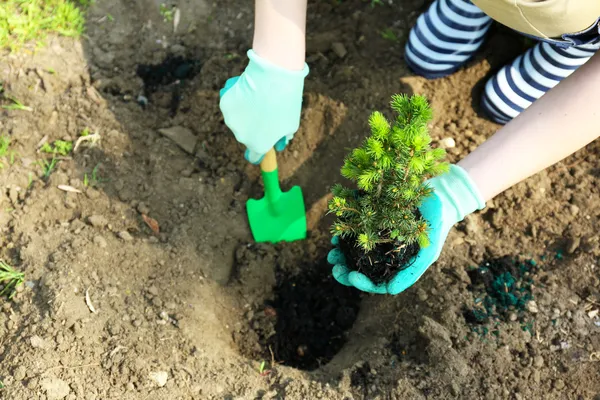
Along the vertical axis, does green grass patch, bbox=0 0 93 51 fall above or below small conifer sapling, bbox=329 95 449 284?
below

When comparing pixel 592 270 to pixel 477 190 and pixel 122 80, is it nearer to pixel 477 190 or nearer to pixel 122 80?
pixel 477 190

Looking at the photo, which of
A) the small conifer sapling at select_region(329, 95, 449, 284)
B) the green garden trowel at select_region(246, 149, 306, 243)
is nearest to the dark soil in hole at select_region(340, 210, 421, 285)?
the small conifer sapling at select_region(329, 95, 449, 284)

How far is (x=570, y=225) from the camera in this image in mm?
2434

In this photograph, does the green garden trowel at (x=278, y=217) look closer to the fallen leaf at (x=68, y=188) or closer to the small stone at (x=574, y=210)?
the fallen leaf at (x=68, y=188)

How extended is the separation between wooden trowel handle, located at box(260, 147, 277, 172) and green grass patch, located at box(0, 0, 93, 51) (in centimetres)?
136

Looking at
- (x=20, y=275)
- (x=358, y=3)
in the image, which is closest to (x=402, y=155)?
(x=20, y=275)

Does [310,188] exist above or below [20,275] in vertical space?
above

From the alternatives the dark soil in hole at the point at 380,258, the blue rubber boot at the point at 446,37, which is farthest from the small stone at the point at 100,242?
the blue rubber boot at the point at 446,37

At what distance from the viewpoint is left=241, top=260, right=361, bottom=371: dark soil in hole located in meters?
2.35

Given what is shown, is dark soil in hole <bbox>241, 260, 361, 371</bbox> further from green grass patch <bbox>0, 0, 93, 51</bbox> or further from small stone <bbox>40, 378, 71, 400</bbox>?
green grass patch <bbox>0, 0, 93, 51</bbox>

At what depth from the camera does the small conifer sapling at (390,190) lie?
141 cm

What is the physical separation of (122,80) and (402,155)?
75.7 inches

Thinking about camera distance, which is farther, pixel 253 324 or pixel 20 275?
pixel 253 324

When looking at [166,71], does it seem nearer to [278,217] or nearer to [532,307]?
[278,217]
